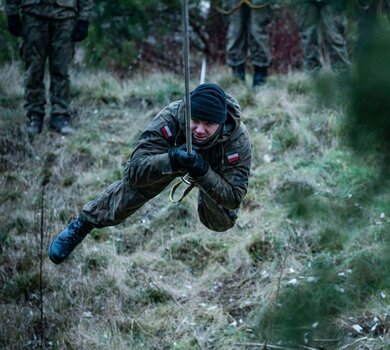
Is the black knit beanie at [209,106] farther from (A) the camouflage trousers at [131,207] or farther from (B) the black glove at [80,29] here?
(B) the black glove at [80,29]

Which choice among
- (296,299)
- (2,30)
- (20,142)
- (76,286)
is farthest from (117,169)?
(296,299)

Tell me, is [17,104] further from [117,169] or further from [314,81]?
[314,81]

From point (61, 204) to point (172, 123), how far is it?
303 centimetres

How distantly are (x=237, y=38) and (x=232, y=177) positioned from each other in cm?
432

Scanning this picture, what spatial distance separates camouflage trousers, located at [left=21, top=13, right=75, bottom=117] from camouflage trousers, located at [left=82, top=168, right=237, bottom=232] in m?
3.15

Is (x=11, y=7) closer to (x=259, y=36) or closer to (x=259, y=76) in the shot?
(x=259, y=36)

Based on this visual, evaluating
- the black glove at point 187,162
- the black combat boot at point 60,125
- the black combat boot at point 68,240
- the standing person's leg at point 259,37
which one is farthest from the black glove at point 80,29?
the black glove at point 187,162

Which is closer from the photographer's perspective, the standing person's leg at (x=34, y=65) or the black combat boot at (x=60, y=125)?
the standing person's leg at (x=34, y=65)

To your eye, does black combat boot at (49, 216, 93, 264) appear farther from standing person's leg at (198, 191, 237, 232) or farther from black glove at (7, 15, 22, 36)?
black glove at (7, 15, 22, 36)

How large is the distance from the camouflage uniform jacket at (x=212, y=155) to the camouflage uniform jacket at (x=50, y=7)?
3.44 meters

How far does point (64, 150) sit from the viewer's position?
7270 mm

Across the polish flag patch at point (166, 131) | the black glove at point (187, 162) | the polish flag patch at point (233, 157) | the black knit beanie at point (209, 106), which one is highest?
the black knit beanie at point (209, 106)

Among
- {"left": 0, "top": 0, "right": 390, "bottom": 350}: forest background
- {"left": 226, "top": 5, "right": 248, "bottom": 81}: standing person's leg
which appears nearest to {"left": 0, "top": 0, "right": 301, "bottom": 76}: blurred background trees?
{"left": 0, "top": 0, "right": 390, "bottom": 350}: forest background

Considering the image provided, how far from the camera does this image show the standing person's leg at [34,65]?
6.99 metres
